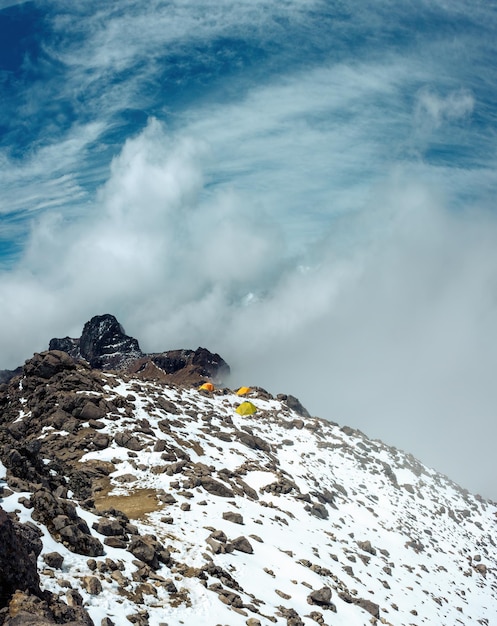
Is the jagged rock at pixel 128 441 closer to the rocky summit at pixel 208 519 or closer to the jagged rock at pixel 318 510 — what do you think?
the rocky summit at pixel 208 519

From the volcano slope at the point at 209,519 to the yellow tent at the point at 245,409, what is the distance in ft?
4.45

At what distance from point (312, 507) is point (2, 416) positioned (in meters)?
29.6

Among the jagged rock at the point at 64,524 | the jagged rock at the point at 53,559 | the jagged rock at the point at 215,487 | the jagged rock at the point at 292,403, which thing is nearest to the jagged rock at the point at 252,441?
the jagged rock at the point at 215,487

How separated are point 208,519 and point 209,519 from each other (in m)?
0.09

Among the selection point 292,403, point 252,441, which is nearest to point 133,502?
point 252,441

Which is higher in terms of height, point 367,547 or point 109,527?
point 367,547

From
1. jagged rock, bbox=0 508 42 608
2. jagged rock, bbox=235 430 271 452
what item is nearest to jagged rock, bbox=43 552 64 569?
jagged rock, bbox=0 508 42 608

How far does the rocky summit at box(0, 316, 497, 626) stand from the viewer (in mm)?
16766

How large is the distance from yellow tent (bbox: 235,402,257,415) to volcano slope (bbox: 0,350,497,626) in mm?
1356

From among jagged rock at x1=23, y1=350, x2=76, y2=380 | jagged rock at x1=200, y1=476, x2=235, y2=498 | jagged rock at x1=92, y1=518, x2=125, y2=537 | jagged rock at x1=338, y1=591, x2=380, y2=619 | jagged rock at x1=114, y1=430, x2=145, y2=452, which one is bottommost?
jagged rock at x1=92, y1=518, x2=125, y2=537

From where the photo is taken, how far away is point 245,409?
64.3 m

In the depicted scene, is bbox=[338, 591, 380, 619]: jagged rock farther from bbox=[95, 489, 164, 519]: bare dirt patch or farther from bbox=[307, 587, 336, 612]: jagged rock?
bbox=[95, 489, 164, 519]: bare dirt patch

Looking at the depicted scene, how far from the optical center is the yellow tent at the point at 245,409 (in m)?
63.8

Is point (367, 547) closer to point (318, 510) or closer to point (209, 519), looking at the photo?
point (318, 510)
